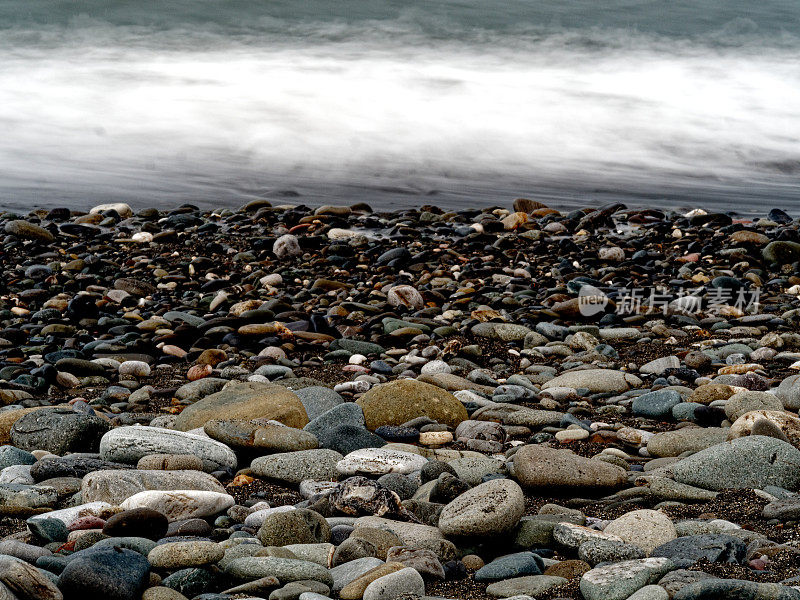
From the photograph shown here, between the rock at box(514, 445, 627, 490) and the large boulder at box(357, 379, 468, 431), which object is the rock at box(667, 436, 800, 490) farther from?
the large boulder at box(357, 379, 468, 431)

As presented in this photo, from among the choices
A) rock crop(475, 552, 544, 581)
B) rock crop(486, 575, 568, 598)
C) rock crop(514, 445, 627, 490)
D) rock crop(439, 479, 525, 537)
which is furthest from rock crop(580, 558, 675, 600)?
rock crop(514, 445, 627, 490)

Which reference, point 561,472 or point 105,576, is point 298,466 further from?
point 105,576

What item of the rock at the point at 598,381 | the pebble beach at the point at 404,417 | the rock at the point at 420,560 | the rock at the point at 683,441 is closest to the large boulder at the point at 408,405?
the pebble beach at the point at 404,417

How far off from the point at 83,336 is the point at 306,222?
15.8 ft

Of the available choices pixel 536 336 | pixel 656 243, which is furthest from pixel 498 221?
pixel 536 336

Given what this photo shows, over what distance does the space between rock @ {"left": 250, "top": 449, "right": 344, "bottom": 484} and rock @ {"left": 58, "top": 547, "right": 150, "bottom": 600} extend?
1.37 m

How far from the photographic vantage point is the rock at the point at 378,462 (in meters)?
4.20

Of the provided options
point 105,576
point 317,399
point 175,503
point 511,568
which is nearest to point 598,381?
point 317,399

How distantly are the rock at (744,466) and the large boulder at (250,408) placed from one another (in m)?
2.28

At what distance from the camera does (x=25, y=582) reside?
8.66ft

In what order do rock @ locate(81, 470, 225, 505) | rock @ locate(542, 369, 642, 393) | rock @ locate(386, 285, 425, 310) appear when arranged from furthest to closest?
rock @ locate(386, 285, 425, 310) < rock @ locate(542, 369, 642, 393) < rock @ locate(81, 470, 225, 505)

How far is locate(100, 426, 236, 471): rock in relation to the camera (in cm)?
436

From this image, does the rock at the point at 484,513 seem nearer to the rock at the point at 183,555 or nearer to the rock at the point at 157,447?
the rock at the point at 183,555

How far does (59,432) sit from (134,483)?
3.81ft
